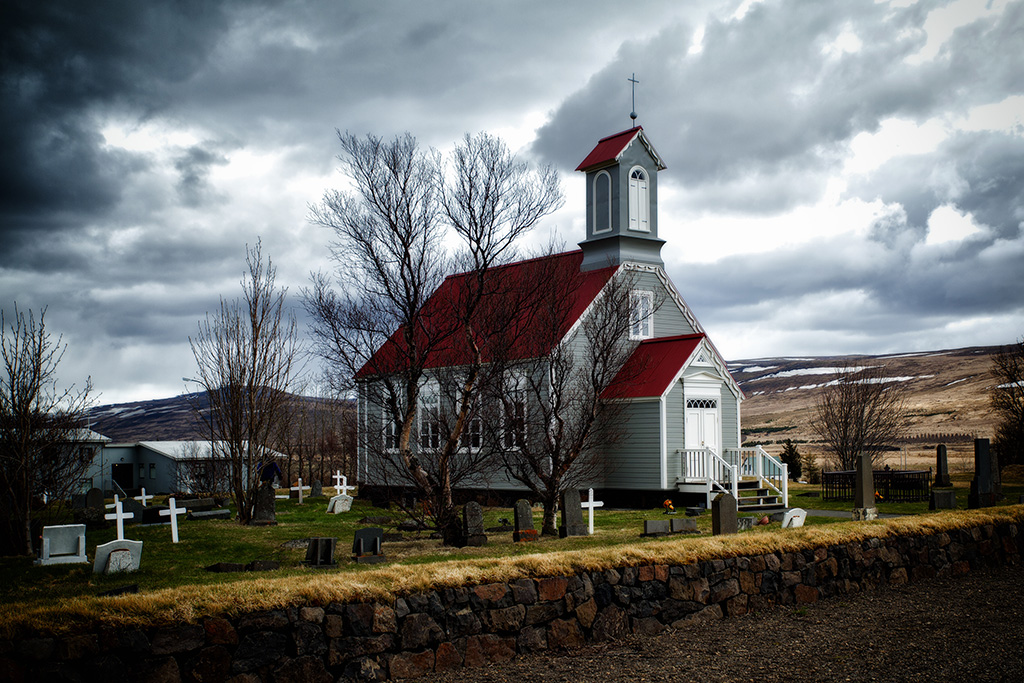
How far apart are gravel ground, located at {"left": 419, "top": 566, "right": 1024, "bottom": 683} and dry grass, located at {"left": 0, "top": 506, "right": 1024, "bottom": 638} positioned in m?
0.97

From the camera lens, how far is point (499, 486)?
26.5m

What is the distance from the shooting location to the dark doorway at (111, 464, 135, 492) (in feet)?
175

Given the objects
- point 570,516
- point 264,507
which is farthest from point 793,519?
point 264,507

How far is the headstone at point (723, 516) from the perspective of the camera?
1423cm

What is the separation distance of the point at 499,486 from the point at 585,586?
16214 millimetres

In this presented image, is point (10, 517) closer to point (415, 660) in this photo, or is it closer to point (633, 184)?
point (415, 660)

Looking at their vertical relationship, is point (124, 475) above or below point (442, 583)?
below

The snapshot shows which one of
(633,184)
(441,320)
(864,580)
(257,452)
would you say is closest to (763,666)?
(864,580)

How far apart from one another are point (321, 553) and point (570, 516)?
5457mm

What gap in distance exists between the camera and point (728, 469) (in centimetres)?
2484

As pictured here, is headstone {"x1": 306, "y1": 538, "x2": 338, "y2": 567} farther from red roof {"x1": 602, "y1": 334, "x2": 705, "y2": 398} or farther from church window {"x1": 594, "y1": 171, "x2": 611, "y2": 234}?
church window {"x1": 594, "y1": 171, "x2": 611, "y2": 234}

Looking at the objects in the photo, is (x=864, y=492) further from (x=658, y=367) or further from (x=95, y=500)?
(x=95, y=500)

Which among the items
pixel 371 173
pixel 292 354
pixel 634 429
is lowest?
pixel 634 429

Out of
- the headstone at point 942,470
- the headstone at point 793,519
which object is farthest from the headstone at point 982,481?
the headstone at point 942,470
